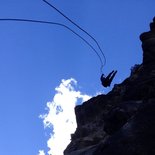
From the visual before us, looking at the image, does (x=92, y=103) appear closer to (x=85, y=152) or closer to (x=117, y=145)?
(x=85, y=152)

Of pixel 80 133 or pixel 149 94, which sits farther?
pixel 80 133

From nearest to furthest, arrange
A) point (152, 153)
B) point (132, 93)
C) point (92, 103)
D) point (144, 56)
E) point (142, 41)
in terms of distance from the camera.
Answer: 1. point (152, 153)
2. point (132, 93)
3. point (144, 56)
4. point (142, 41)
5. point (92, 103)

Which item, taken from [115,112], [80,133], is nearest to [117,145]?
[115,112]

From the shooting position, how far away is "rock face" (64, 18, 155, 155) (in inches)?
914

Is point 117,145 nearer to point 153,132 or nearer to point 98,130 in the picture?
point 153,132

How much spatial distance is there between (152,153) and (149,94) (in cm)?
868

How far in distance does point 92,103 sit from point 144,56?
13.7m

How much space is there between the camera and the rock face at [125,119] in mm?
23219

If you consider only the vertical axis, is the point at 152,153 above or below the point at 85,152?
below

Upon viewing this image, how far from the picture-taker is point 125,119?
29.9 metres

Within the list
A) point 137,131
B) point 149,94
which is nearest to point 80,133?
point 149,94

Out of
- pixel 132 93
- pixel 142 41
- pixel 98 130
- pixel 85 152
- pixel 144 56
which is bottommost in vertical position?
pixel 85 152

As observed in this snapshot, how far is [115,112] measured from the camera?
30812mm

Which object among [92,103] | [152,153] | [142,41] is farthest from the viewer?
[92,103]
